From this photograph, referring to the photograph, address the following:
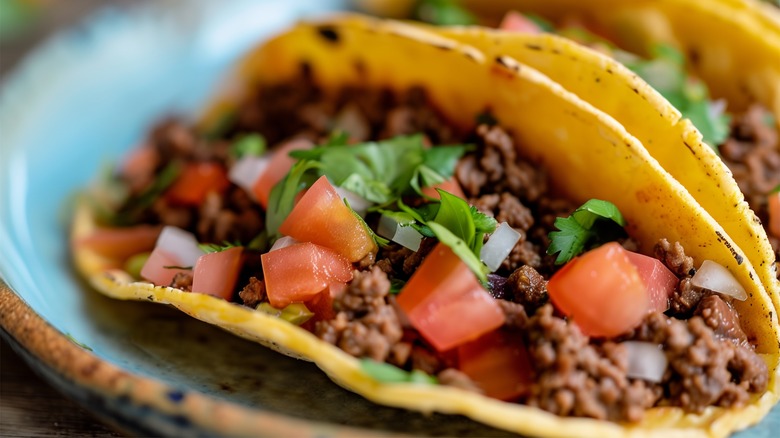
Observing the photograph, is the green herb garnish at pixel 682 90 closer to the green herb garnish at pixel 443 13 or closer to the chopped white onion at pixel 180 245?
the green herb garnish at pixel 443 13

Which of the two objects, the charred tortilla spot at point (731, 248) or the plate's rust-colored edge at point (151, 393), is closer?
the plate's rust-colored edge at point (151, 393)

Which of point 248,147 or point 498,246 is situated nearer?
point 498,246

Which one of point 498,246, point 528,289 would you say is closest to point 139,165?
point 498,246

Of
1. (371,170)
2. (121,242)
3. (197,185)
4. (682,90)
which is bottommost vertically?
(121,242)

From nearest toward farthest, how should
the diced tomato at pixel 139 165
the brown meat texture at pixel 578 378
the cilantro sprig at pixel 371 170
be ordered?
1. the brown meat texture at pixel 578 378
2. the cilantro sprig at pixel 371 170
3. the diced tomato at pixel 139 165

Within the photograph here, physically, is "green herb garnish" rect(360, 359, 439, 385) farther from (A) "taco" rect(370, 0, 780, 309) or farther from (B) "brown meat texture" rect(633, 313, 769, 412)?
(A) "taco" rect(370, 0, 780, 309)

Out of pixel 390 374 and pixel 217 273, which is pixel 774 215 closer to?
pixel 390 374

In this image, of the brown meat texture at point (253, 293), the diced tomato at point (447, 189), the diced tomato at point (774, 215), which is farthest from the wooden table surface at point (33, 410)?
the diced tomato at point (774, 215)

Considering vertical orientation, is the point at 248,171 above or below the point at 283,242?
below
